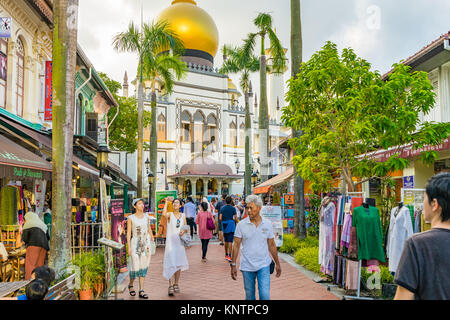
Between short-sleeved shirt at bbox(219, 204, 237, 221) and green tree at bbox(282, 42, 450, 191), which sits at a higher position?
green tree at bbox(282, 42, 450, 191)

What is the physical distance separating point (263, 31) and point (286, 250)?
13.0 m

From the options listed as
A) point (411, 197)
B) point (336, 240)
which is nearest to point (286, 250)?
point (336, 240)

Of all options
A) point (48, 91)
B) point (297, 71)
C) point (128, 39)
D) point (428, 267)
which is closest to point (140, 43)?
point (128, 39)

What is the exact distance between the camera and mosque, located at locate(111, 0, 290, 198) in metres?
45.1

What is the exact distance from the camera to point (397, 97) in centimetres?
957

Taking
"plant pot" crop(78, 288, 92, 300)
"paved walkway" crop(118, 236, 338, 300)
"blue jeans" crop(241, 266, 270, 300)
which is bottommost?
"paved walkway" crop(118, 236, 338, 300)

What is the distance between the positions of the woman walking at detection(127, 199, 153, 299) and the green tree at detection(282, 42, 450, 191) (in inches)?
165

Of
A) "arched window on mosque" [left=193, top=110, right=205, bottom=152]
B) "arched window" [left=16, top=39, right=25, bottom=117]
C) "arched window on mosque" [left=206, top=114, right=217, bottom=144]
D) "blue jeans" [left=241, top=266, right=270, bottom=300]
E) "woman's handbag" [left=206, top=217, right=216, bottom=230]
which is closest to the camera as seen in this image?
"blue jeans" [left=241, top=266, right=270, bottom=300]

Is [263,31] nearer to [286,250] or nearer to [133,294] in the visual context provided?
[286,250]

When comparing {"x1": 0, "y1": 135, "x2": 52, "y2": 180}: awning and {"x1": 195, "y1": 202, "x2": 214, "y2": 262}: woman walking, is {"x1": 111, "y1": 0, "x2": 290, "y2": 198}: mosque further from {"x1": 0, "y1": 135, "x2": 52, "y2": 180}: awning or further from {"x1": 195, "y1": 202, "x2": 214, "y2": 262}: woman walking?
{"x1": 0, "y1": 135, "x2": 52, "y2": 180}: awning

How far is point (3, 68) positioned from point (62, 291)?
9230 mm

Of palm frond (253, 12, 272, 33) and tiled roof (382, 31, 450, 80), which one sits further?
palm frond (253, 12, 272, 33)

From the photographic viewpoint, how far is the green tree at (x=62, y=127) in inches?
272

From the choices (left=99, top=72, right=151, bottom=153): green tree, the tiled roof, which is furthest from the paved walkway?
(left=99, top=72, right=151, bottom=153): green tree
